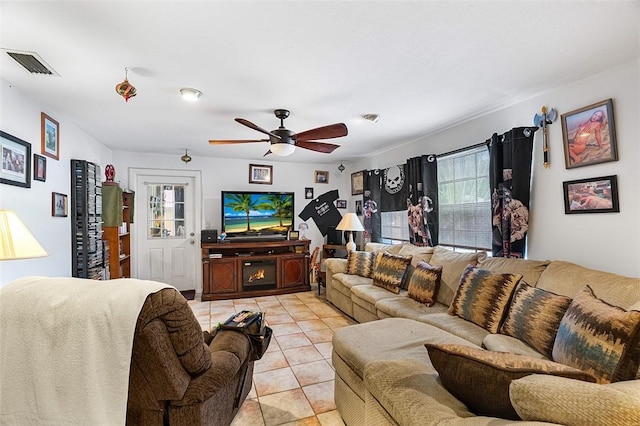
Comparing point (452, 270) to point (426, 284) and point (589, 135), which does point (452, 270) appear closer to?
point (426, 284)

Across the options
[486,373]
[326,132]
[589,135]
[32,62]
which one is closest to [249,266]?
[326,132]

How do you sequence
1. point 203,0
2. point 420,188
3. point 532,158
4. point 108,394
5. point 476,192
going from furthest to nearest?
1. point 420,188
2. point 476,192
3. point 532,158
4. point 203,0
5. point 108,394

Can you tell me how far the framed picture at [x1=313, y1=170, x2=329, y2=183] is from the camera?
5.66 meters

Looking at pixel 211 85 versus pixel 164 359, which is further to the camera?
pixel 211 85

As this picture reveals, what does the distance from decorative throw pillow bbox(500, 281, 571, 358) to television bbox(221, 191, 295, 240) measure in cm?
370

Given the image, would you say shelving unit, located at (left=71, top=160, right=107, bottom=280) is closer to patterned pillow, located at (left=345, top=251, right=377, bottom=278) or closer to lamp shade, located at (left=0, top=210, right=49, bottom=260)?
lamp shade, located at (left=0, top=210, right=49, bottom=260)

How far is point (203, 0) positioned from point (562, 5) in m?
1.71

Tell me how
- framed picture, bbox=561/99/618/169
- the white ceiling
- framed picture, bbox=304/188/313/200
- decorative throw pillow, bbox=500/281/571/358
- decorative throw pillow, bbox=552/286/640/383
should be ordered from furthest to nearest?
framed picture, bbox=304/188/313/200 → framed picture, bbox=561/99/618/169 → decorative throw pillow, bbox=500/281/571/358 → the white ceiling → decorative throw pillow, bbox=552/286/640/383

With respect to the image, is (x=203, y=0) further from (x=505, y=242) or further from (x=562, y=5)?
(x=505, y=242)

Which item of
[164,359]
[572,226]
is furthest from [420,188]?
[164,359]

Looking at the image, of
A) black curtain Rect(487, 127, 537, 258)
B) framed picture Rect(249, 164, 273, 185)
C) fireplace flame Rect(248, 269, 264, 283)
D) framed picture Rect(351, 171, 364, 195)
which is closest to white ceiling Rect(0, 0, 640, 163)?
black curtain Rect(487, 127, 537, 258)

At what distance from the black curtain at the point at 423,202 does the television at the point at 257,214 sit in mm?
2239

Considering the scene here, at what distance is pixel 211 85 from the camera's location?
2.26 m

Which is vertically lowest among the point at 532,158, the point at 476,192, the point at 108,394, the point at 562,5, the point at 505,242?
the point at 108,394
